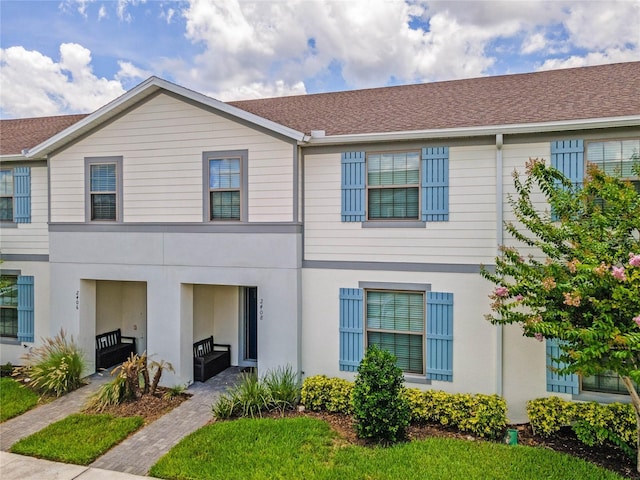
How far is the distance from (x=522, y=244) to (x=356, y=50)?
1020 centimetres

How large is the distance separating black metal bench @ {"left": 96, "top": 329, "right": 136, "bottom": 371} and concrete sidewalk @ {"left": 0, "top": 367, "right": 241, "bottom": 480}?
707 millimetres

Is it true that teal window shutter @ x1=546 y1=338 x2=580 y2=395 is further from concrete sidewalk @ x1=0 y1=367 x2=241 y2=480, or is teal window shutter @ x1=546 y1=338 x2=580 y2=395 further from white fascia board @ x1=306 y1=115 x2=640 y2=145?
concrete sidewalk @ x1=0 y1=367 x2=241 y2=480

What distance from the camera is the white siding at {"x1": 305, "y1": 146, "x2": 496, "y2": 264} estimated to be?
297 inches

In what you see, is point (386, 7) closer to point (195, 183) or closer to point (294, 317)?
point (195, 183)

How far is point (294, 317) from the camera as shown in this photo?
8.37 meters

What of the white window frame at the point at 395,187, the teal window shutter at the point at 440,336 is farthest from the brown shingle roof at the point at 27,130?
the teal window shutter at the point at 440,336

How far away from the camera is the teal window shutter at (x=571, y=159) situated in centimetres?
712

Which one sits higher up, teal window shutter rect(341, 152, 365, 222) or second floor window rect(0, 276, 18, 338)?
teal window shutter rect(341, 152, 365, 222)

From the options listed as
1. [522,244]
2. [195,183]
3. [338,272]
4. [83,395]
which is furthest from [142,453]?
[522,244]

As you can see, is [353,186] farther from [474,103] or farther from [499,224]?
[474,103]

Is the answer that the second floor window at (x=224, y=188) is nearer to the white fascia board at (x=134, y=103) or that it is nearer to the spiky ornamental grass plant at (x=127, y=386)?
the white fascia board at (x=134, y=103)

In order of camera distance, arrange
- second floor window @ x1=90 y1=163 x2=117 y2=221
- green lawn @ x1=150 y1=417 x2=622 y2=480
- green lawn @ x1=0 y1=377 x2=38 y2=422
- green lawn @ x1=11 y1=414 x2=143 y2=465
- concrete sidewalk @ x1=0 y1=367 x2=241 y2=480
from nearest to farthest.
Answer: green lawn @ x1=150 y1=417 x2=622 y2=480 → concrete sidewalk @ x1=0 y1=367 x2=241 y2=480 → green lawn @ x1=11 y1=414 x2=143 y2=465 → green lawn @ x1=0 y1=377 x2=38 y2=422 → second floor window @ x1=90 y1=163 x2=117 y2=221

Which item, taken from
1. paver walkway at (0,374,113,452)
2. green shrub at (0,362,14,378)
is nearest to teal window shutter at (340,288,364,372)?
paver walkway at (0,374,113,452)

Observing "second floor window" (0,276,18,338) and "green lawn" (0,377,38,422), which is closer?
"green lawn" (0,377,38,422)
